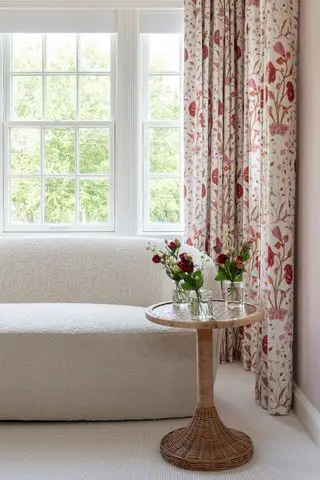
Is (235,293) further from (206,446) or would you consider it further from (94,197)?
(94,197)

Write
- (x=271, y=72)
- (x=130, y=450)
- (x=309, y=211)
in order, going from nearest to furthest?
(x=130, y=450)
(x=309, y=211)
(x=271, y=72)

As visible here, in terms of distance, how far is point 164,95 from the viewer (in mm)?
4926

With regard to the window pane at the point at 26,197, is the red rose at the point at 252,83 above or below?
above

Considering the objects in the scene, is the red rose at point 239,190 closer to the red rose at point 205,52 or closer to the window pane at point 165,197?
the window pane at point 165,197

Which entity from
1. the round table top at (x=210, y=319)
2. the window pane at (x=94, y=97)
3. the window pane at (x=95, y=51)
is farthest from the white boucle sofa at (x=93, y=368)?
the window pane at (x=95, y=51)

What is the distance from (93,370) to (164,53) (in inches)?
105

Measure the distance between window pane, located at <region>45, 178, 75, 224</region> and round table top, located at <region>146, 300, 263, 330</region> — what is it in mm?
1942

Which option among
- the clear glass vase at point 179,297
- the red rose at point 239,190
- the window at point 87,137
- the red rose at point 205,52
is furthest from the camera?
the window at point 87,137

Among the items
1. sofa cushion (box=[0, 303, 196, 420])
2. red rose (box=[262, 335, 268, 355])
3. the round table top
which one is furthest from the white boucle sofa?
red rose (box=[262, 335, 268, 355])

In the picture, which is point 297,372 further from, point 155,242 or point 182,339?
point 155,242

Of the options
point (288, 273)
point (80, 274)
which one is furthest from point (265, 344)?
point (80, 274)

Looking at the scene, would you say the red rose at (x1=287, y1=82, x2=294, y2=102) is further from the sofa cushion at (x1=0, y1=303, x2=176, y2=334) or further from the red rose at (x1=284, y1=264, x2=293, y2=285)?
the sofa cushion at (x1=0, y1=303, x2=176, y2=334)

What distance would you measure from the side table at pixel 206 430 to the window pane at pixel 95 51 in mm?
2514

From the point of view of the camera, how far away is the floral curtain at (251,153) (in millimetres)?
3479
